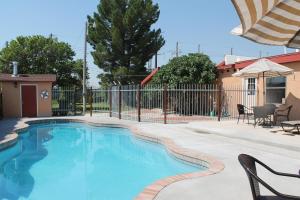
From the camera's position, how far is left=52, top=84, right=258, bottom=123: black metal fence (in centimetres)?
1809

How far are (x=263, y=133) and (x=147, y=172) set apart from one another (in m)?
4.55

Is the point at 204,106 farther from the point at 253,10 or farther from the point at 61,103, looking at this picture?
the point at 253,10

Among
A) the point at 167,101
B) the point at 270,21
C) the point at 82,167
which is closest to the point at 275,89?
the point at 167,101

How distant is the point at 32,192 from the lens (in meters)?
7.08

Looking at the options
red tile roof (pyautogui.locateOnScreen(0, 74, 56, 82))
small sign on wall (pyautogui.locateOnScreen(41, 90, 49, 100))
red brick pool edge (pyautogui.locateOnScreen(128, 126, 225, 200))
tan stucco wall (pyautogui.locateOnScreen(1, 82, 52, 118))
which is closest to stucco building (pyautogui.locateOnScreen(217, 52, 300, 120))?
red brick pool edge (pyautogui.locateOnScreen(128, 126, 225, 200))

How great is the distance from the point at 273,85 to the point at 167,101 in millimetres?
5527

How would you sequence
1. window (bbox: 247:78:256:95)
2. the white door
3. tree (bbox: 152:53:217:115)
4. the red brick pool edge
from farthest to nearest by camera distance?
tree (bbox: 152:53:217:115) < window (bbox: 247:78:256:95) < the white door < the red brick pool edge

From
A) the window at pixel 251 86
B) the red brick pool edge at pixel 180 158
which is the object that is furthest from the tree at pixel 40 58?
the red brick pool edge at pixel 180 158

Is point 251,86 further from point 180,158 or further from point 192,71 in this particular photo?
point 180,158

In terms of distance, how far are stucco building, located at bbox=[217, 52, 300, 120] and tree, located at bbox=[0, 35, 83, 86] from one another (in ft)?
47.6

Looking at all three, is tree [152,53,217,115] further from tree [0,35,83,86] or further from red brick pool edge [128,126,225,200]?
tree [0,35,83,86]

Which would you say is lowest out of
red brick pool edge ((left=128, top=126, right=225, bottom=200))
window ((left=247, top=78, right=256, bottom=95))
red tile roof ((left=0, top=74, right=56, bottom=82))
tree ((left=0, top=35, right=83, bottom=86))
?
red brick pool edge ((left=128, top=126, right=225, bottom=200))

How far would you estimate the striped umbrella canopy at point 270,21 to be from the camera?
3082mm

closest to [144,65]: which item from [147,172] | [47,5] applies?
[47,5]
